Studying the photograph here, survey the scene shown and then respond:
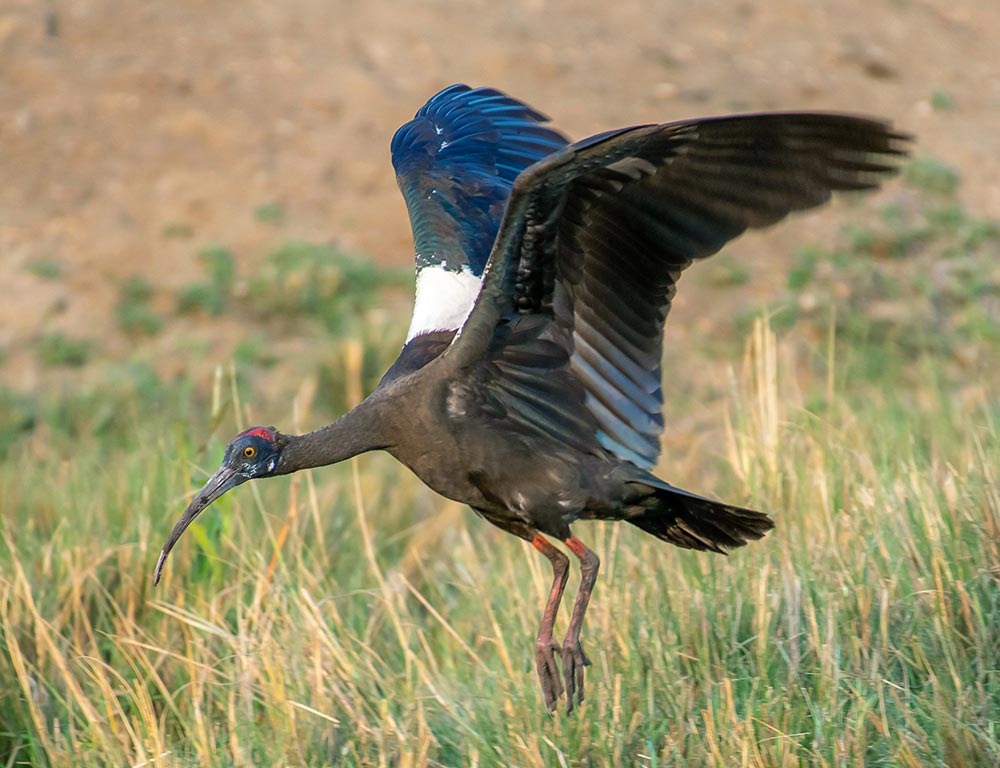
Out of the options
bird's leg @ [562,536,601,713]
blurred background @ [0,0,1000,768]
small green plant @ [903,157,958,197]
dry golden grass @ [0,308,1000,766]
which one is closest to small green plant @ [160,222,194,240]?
blurred background @ [0,0,1000,768]

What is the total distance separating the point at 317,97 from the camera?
10.3 m

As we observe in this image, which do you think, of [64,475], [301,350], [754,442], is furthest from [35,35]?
[754,442]

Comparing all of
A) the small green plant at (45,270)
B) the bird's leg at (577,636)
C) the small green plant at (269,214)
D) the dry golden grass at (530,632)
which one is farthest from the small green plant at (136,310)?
the bird's leg at (577,636)

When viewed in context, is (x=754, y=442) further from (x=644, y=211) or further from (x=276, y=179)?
(x=276, y=179)

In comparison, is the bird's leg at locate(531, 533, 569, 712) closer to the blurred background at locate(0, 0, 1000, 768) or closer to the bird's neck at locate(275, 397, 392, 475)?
the blurred background at locate(0, 0, 1000, 768)

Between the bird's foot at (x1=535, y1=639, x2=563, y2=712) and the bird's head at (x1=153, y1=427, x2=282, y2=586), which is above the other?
the bird's head at (x1=153, y1=427, x2=282, y2=586)

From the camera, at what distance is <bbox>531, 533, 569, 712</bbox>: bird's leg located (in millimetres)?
4043

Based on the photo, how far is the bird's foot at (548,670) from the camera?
400cm

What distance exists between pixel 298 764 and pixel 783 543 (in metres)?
1.58

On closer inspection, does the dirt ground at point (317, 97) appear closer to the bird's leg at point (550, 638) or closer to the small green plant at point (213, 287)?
the small green plant at point (213, 287)

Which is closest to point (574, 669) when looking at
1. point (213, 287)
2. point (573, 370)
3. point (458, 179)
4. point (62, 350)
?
point (573, 370)

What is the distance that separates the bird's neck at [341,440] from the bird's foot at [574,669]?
0.74 meters

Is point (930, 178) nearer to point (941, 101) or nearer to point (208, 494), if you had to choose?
point (941, 101)

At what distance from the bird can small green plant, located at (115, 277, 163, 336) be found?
4.46 metres
